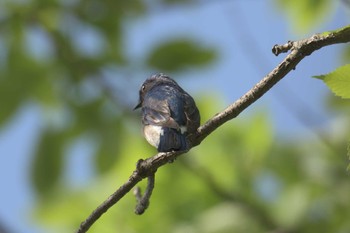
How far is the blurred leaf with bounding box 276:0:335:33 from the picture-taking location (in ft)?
18.9

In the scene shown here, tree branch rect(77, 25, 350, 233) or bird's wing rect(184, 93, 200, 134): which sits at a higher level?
bird's wing rect(184, 93, 200, 134)

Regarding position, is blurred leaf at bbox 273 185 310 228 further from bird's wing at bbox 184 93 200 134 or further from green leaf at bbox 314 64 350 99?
green leaf at bbox 314 64 350 99

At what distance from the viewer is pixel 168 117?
4.33 meters

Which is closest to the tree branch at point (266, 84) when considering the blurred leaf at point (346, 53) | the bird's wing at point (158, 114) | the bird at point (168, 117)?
the bird at point (168, 117)

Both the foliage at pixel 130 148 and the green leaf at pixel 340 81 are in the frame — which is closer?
the green leaf at pixel 340 81

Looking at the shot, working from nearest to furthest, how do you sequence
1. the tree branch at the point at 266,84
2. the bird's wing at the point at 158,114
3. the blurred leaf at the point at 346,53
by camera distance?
the tree branch at the point at 266,84
the bird's wing at the point at 158,114
the blurred leaf at the point at 346,53

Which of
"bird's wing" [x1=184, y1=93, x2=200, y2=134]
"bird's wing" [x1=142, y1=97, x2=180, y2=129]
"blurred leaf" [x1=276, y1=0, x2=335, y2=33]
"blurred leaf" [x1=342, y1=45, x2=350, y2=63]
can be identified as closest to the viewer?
"bird's wing" [x1=184, y1=93, x2=200, y2=134]

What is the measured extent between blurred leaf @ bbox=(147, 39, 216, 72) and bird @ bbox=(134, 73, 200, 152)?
28.6 inches

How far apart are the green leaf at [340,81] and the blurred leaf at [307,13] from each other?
9.58 ft

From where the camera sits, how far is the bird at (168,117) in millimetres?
3733

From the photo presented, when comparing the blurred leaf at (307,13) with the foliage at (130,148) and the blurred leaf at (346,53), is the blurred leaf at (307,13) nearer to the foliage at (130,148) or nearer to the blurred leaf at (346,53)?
the foliage at (130,148)

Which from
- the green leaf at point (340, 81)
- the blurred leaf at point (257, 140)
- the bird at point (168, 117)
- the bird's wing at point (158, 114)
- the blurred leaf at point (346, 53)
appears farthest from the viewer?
the blurred leaf at point (346, 53)

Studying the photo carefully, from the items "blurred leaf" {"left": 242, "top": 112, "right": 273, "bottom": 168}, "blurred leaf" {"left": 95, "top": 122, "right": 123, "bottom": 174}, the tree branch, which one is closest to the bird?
the tree branch

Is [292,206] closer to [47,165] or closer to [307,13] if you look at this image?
[307,13]
